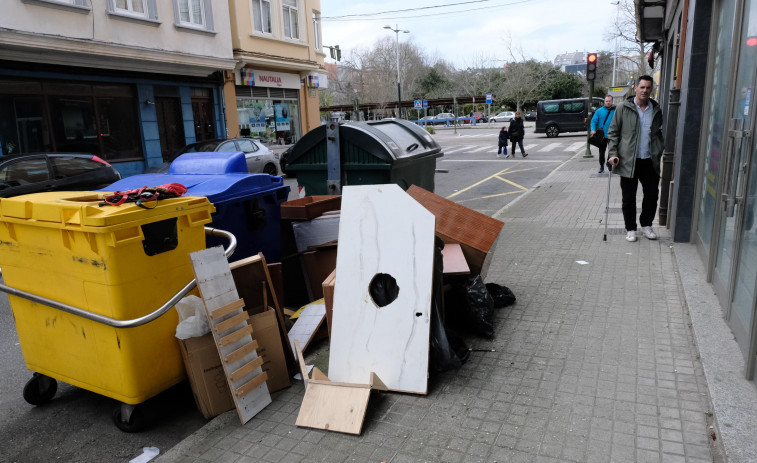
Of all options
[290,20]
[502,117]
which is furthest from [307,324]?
[502,117]

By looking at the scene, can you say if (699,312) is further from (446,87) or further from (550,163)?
(446,87)

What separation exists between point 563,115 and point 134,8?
82.1 ft

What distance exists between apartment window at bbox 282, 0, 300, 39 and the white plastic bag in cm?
2174

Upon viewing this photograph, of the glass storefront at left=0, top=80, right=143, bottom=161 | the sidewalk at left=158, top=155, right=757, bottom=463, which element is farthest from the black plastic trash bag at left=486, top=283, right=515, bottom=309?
the glass storefront at left=0, top=80, right=143, bottom=161

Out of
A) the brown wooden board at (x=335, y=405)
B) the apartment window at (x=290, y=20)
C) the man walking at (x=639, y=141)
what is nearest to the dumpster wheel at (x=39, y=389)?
the brown wooden board at (x=335, y=405)

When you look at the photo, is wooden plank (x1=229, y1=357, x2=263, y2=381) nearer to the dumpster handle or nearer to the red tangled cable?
the dumpster handle

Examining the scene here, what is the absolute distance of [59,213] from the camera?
3.23 m

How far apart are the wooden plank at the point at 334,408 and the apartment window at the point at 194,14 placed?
16946mm

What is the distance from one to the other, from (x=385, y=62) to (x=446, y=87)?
9721 millimetres

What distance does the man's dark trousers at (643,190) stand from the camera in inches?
258

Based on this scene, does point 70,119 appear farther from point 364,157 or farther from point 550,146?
point 550,146

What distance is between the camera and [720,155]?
16.1 ft

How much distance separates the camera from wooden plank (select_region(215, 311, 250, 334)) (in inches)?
132

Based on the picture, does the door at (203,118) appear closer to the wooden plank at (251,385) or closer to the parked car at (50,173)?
the parked car at (50,173)
